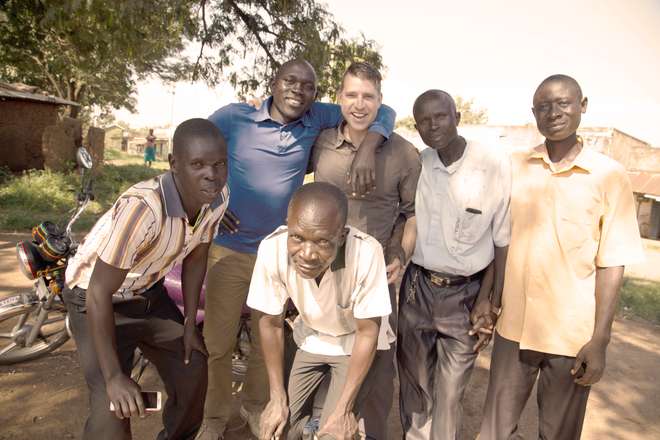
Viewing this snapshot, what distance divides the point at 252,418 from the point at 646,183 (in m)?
17.9

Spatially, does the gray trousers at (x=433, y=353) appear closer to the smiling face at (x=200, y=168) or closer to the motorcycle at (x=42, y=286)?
the smiling face at (x=200, y=168)

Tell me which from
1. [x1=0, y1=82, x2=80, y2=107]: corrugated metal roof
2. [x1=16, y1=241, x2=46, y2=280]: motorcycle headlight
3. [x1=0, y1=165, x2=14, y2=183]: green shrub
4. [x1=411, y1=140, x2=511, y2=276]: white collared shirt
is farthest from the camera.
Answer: [x1=0, y1=82, x2=80, y2=107]: corrugated metal roof

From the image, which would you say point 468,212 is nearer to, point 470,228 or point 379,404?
point 470,228

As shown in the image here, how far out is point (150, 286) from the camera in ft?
7.37

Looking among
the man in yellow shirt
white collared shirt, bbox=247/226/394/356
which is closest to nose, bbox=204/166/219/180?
white collared shirt, bbox=247/226/394/356

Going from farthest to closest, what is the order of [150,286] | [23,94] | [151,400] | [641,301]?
1. [23,94]
2. [641,301]
3. [150,286]
4. [151,400]

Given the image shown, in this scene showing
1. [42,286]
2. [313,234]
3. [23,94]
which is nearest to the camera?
[313,234]

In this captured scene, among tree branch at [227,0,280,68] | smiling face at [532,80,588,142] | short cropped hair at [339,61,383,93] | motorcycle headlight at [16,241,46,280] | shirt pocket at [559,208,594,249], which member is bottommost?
motorcycle headlight at [16,241,46,280]

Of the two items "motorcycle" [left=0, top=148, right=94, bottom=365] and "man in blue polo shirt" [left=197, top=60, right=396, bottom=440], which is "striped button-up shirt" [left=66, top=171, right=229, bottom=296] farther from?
"motorcycle" [left=0, top=148, right=94, bottom=365]

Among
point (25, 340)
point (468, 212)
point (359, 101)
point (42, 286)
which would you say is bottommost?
point (25, 340)

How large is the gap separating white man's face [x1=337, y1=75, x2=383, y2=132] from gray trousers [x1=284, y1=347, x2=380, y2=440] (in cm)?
136

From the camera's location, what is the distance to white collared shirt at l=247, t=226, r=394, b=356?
6.37 ft

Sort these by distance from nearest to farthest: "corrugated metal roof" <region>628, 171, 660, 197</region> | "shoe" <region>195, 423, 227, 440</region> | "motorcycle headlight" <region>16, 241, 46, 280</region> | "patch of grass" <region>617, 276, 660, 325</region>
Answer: "shoe" <region>195, 423, 227, 440</region> < "motorcycle headlight" <region>16, 241, 46, 280</region> < "patch of grass" <region>617, 276, 660, 325</region> < "corrugated metal roof" <region>628, 171, 660, 197</region>

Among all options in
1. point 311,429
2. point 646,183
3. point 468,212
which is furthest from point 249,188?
point 646,183
